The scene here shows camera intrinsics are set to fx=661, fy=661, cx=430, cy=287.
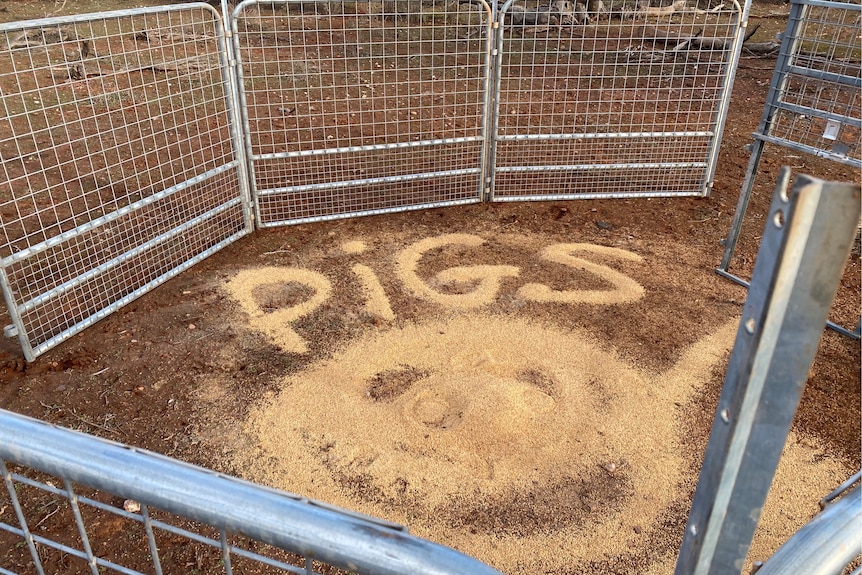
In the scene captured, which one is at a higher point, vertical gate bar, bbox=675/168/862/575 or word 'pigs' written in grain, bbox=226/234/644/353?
vertical gate bar, bbox=675/168/862/575

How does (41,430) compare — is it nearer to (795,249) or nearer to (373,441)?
(795,249)

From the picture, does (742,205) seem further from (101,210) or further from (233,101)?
(101,210)

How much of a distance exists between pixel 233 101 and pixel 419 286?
7.18 ft

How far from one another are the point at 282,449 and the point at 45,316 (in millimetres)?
2294

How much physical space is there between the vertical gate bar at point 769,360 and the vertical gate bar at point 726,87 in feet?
19.8

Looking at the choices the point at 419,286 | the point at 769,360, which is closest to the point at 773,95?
the point at 419,286

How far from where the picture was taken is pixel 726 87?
6.43 meters

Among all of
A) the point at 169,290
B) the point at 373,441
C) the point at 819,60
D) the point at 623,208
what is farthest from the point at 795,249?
the point at 623,208

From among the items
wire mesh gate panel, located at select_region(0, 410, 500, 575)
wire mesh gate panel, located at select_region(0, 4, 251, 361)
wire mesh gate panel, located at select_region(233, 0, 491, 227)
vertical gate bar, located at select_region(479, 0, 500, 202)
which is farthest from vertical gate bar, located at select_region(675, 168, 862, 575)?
vertical gate bar, located at select_region(479, 0, 500, 202)

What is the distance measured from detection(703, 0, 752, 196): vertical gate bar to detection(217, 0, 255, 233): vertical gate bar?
451 cm

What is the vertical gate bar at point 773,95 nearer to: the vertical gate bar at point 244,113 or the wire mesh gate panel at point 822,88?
the wire mesh gate panel at point 822,88

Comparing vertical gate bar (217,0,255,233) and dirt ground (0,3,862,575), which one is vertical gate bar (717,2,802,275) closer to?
dirt ground (0,3,862,575)

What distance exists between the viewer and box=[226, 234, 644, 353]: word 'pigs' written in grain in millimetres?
4898

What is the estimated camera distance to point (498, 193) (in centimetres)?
700
